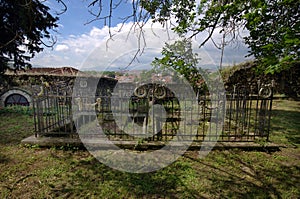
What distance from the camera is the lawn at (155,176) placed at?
249cm

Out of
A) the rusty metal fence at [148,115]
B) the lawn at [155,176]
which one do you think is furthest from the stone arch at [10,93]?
the lawn at [155,176]

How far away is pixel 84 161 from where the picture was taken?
3404 mm

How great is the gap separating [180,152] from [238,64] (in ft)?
40.1

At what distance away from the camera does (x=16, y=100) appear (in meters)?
9.14

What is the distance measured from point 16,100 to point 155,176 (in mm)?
9547

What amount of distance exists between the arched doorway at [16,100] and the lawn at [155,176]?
614 centimetres

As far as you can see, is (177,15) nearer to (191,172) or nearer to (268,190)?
(191,172)

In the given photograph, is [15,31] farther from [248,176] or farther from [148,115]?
[248,176]

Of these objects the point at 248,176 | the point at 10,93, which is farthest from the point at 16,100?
the point at 248,176

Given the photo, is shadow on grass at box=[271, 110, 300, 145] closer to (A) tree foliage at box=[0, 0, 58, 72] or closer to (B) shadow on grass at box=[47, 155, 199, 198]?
(B) shadow on grass at box=[47, 155, 199, 198]

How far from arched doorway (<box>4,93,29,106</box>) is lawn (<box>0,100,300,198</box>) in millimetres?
6139

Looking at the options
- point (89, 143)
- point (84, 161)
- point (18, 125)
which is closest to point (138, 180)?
point (84, 161)

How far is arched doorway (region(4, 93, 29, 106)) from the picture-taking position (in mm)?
8992

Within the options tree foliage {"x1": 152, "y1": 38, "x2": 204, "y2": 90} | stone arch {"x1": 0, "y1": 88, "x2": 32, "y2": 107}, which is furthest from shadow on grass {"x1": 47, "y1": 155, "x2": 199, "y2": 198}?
stone arch {"x1": 0, "y1": 88, "x2": 32, "y2": 107}
